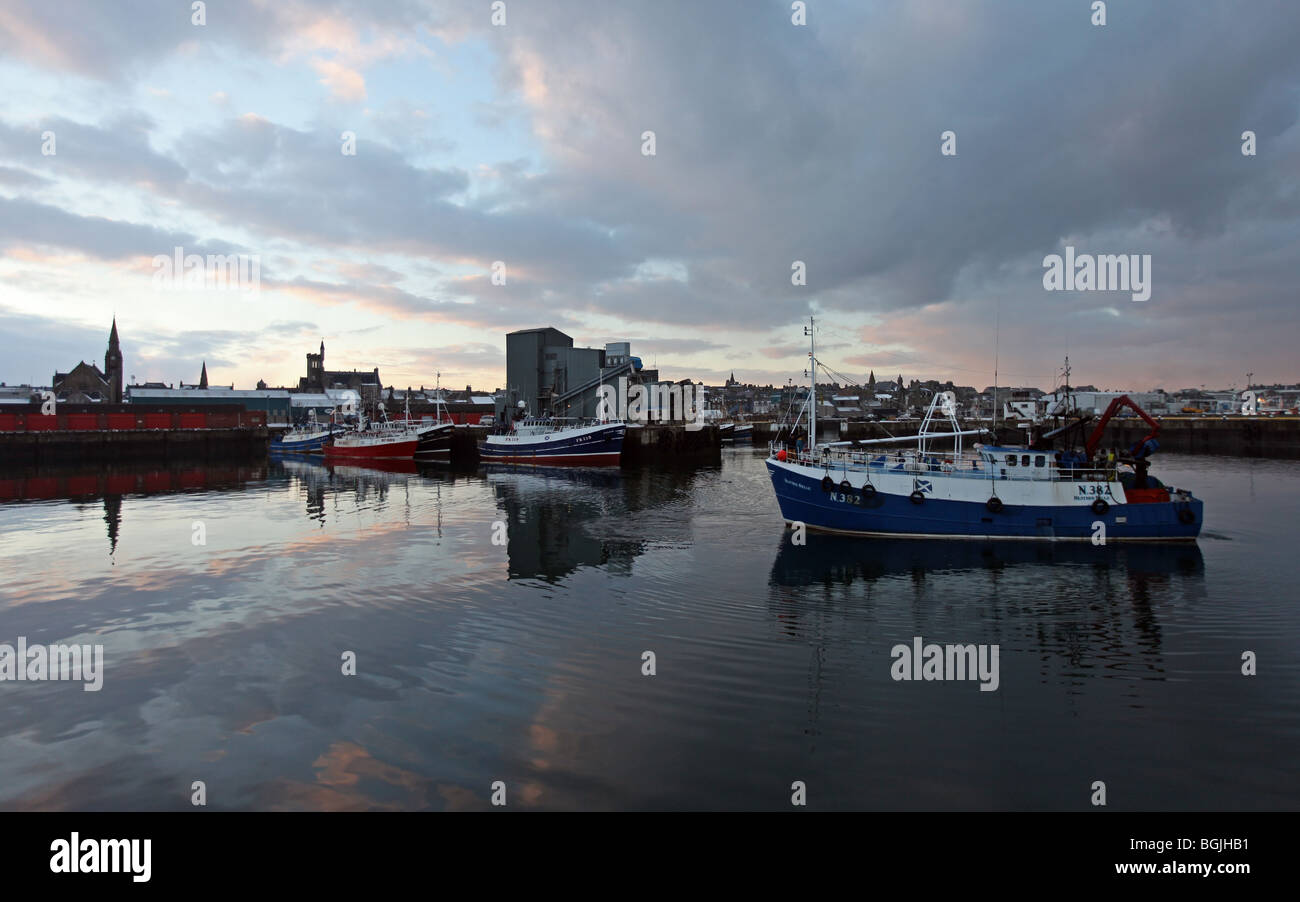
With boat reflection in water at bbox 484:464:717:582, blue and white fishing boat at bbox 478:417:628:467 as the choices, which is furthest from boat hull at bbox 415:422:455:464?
boat reflection in water at bbox 484:464:717:582

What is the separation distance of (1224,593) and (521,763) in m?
22.9

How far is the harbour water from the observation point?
9.76 metres

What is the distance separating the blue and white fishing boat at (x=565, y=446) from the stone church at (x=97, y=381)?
115097 millimetres

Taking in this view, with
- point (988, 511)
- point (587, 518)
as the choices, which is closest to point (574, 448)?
point (587, 518)

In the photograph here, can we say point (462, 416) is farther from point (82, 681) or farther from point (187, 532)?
point (82, 681)

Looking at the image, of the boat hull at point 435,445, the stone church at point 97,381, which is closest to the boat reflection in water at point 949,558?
the boat hull at point 435,445

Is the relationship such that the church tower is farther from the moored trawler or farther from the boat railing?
the boat railing

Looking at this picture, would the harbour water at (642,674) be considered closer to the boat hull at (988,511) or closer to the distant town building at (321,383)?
the boat hull at (988,511)

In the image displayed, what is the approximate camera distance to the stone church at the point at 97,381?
141m

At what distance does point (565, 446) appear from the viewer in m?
72.9

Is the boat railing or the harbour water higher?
the boat railing

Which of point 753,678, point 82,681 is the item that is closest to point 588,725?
point 753,678

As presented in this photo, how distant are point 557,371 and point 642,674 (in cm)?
8532

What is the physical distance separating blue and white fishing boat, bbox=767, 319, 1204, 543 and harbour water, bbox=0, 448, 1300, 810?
1.08 m
